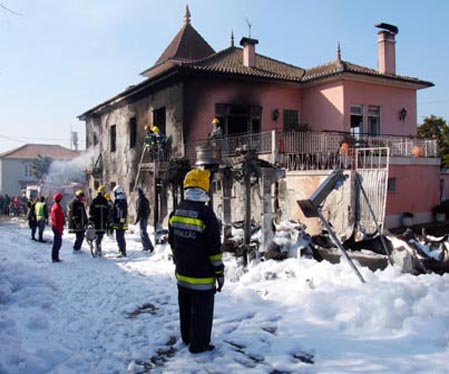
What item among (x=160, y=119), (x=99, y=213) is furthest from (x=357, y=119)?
(x=99, y=213)

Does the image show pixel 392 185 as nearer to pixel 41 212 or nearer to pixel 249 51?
pixel 249 51

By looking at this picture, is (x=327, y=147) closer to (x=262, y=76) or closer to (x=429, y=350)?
(x=262, y=76)

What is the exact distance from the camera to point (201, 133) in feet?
60.2

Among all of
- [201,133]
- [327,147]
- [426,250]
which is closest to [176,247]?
[426,250]

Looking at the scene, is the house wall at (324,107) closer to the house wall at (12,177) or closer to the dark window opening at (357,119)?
the dark window opening at (357,119)

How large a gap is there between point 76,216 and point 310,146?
7.86m

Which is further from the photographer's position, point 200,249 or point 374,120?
point 374,120

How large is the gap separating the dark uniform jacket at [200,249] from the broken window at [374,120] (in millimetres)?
16967

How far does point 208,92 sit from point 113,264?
32.3 feet

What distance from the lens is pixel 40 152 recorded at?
55875 mm

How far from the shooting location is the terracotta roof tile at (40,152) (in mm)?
54000

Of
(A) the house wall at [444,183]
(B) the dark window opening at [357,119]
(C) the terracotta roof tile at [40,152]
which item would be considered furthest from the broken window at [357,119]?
(C) the terracotta roof tile at [40,152]

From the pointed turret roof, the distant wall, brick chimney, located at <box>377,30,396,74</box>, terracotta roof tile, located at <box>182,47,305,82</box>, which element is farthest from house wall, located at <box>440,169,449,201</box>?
the distant wall

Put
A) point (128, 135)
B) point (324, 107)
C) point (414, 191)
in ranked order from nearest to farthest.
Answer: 1. point (414, 191)
2. point (324, 107)
3. point (128, 135)
